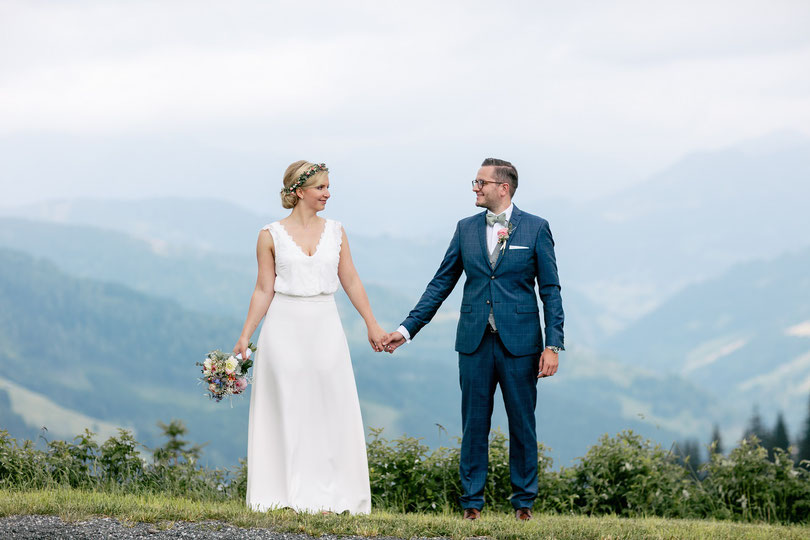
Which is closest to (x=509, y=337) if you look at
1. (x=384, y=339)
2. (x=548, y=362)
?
(x=548, y=362)

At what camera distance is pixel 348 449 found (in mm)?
6629

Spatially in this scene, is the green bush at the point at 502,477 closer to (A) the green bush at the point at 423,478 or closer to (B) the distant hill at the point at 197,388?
(A) the green bush at the point at 423,478

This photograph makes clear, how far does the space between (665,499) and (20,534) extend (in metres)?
5.44

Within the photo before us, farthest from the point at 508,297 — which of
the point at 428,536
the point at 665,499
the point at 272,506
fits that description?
the point at 665,499

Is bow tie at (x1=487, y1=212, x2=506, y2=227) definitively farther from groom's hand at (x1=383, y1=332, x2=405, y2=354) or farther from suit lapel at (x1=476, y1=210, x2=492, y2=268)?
groom's hand at (x1=383, y1=332, x2=405, y2=354)

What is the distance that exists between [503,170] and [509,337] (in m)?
1.17

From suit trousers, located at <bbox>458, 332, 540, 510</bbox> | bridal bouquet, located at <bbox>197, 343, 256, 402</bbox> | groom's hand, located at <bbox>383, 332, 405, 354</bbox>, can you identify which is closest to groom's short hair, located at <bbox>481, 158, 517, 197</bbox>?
suit trousers, located at <bbox>458, 332, 540, 510</bbox>

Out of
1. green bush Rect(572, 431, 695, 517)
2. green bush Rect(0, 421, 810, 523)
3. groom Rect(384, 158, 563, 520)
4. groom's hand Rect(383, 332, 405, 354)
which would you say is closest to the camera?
groom Rect(384, 158, 563, 520)

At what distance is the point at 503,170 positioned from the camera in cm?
657

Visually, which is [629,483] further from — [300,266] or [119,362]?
[119,362]

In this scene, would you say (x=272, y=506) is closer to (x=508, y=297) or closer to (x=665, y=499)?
(x=508, y=297)

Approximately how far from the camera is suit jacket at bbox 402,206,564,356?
645 centimetres

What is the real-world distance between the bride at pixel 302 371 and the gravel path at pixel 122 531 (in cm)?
76

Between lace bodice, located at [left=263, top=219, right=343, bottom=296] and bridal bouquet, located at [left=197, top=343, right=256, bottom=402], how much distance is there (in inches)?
23.6
